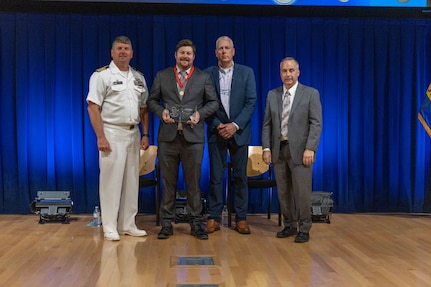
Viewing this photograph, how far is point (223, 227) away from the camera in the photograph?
521 cm

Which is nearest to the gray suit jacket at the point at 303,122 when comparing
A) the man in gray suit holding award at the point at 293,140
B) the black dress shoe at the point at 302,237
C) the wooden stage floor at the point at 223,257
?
the man in gray suit holding award at the point at 293,140

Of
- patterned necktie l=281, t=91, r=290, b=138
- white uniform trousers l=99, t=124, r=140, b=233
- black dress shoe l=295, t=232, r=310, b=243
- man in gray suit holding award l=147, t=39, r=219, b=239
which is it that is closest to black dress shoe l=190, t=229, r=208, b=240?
man in gray suit holding award l=147, t=39, r=219, b=239

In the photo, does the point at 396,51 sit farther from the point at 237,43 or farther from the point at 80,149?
the point at 80,149

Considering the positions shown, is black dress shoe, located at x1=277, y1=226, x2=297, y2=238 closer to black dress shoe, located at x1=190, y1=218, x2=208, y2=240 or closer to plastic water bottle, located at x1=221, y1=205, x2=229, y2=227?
black dress shoe, located at x1=190, y1=218, x2=208, y2=240

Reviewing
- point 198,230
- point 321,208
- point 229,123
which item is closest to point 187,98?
point 229,123

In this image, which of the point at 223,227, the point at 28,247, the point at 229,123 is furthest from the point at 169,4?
the point at 28,247

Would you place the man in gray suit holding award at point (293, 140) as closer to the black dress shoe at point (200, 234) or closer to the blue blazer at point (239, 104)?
the blue blazer at point (239, 104)

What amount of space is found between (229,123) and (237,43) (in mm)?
1676

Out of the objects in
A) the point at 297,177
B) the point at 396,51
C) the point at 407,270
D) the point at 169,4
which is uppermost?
the point at 169,4

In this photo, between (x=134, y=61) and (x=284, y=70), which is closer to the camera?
(x=284, y=70)

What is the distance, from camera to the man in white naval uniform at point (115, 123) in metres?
4.53

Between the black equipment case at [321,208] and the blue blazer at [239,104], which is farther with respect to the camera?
the black equipment case at [321,208]

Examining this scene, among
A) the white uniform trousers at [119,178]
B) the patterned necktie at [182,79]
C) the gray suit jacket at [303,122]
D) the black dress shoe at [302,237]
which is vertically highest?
the patterned necktie at [182,79]

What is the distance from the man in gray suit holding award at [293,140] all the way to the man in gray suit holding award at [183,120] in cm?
57
